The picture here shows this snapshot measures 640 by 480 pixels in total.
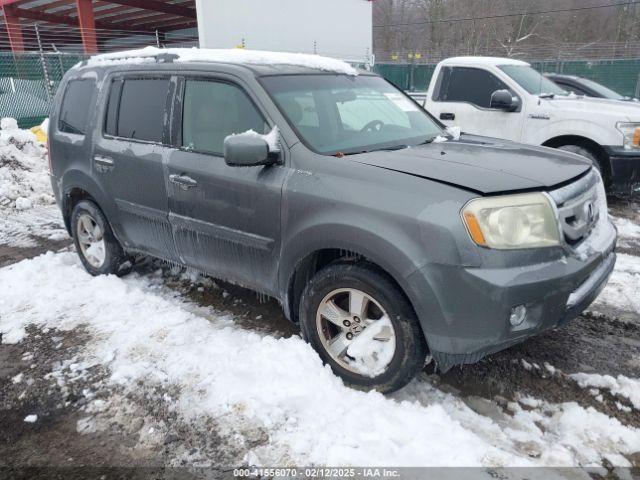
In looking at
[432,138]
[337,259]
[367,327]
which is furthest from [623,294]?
[337,259]

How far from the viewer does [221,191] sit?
3355 millimetres

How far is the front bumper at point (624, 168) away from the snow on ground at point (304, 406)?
14.8 feet

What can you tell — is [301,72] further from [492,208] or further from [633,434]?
[633,434]

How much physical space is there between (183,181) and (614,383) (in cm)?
301

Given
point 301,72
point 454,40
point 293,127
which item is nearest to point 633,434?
point 293,127

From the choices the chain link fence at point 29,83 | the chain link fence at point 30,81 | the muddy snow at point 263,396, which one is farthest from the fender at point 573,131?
the chain link fence at point 29,83

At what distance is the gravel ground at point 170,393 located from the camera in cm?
257

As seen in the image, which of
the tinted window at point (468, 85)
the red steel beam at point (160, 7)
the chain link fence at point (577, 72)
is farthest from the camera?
the chain link fence at point (577, 72)

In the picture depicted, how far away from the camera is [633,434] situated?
255 centimetres

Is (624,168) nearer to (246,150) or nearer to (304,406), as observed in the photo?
(246,150)

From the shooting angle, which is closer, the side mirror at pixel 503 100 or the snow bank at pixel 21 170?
the side mirror at pixel 503 100

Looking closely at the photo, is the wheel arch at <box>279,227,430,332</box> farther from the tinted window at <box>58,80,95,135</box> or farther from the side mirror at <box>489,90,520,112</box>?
the side mirror at <box>489,90,520,112</box>

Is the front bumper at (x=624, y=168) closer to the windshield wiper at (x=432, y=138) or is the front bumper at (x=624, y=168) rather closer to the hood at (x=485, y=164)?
the hood at (x=485, y=164)

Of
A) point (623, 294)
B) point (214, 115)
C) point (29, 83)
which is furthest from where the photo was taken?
point (29, 83)
